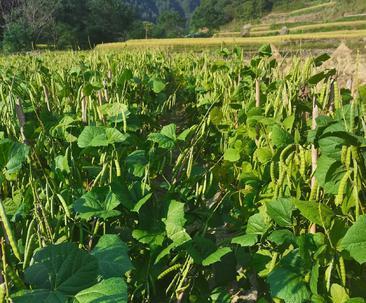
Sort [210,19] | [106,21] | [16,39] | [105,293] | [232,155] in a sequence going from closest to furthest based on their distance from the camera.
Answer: [105,293] < [232,155] < [16,39] < [106,21] < [210,19]

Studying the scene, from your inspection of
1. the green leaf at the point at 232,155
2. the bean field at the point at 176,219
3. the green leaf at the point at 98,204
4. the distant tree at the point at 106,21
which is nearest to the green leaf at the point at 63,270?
the bean field at the point at 176,219

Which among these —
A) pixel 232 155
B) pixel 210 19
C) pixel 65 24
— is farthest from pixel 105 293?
pixel 210 19

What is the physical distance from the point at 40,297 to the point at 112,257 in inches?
10.5

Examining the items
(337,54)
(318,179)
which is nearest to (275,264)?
(318,179)

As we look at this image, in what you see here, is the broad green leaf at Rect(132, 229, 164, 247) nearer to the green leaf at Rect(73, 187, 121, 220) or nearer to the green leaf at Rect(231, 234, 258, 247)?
the green leaf at Rect(73, 187, 121, 220)

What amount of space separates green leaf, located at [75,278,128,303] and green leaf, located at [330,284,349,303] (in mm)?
705

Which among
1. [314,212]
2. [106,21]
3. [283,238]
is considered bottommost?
[283,238]

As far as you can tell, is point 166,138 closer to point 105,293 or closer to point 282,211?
point 282,211

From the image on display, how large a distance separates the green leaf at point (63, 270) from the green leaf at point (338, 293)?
731mm

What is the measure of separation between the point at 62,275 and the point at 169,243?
1.83 ft

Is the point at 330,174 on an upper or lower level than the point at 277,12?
lower

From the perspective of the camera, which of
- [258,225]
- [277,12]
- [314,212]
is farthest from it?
[277,12]

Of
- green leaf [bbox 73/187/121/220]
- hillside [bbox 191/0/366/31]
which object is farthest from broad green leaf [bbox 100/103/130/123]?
hillside [bbox 191/0/366/31]

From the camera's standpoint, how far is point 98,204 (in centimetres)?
132
